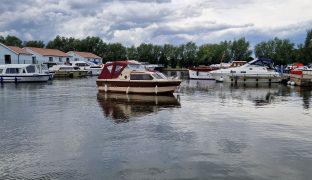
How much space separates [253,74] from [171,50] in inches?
3517

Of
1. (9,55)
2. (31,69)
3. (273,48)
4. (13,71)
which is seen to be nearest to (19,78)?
(13,71)

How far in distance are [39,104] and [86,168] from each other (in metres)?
15.2

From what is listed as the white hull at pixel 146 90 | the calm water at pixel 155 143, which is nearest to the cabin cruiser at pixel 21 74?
the white hull at pixel 146 90

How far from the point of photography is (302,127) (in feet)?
52.7

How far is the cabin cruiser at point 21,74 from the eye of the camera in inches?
1885

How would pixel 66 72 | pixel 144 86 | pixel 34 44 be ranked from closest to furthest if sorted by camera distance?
1. pixel 144 86
2. pixel 66 72
3. pixel 34 44

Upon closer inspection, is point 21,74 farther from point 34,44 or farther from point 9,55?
point 34,44

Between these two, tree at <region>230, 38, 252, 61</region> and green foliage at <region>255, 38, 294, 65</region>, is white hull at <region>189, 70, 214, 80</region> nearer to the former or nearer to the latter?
green foliage at <region>255, 38, 294, 65</region>

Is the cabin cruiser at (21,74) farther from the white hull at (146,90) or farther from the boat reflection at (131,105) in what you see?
the white hull at (146,90)

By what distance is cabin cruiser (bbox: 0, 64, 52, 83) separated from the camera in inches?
1885

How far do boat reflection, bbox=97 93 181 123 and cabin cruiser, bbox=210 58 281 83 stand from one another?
77.7 feet

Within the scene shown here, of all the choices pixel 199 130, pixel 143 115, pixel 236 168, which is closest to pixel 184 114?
pixel 143 115

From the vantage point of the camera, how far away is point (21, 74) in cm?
4794

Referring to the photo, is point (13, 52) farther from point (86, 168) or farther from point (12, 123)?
point (86, 168)
